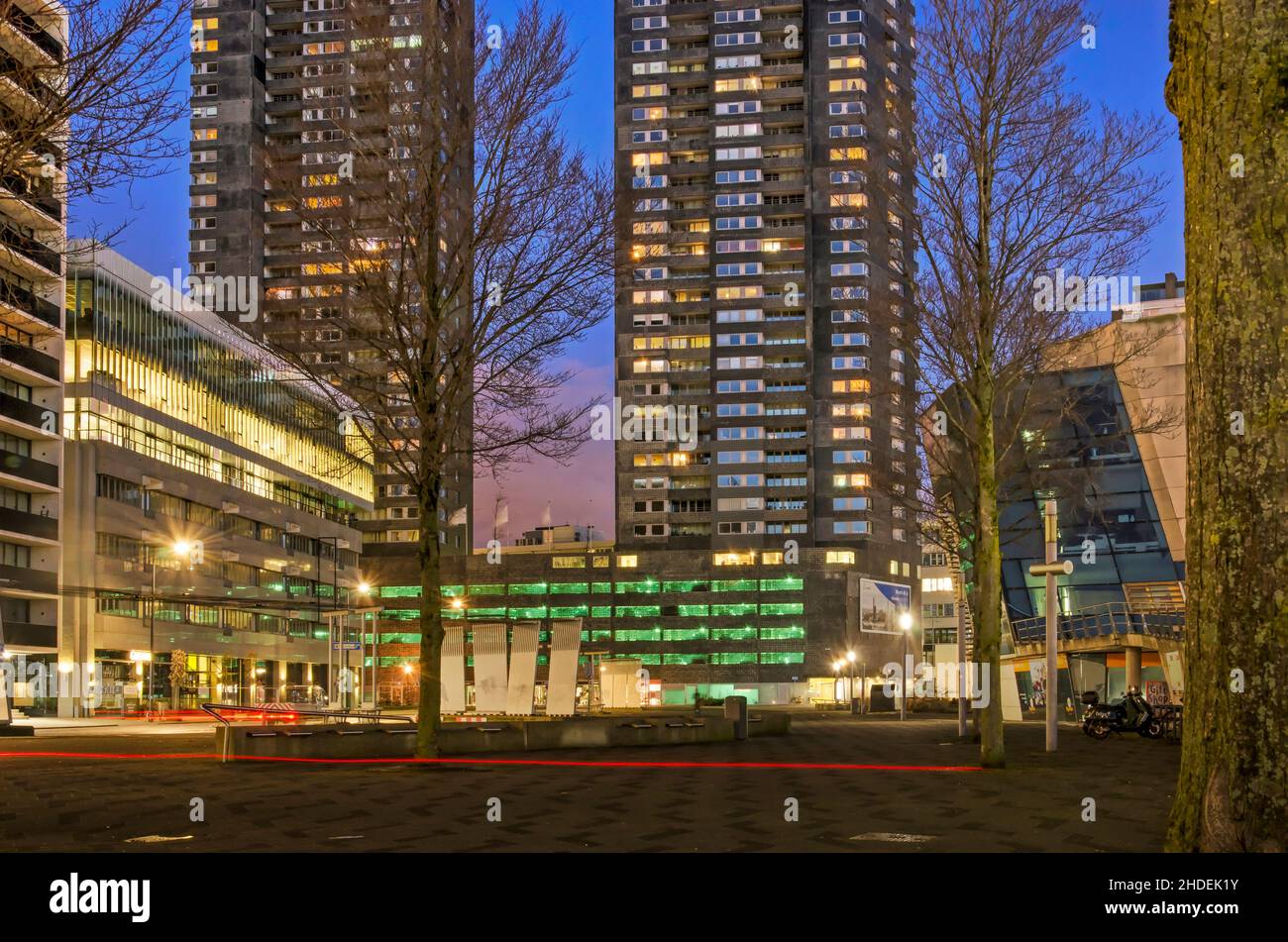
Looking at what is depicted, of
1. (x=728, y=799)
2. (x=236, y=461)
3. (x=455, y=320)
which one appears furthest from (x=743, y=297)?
(x=728, y=799)

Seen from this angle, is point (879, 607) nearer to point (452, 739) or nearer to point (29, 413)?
point (452, 739)

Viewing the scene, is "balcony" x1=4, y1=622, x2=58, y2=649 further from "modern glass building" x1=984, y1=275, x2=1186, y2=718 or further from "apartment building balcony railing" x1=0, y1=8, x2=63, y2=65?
"apartment building balcony railing" x1=0, y1=8, x2=63, y2=65

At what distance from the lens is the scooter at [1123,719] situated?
30609mm

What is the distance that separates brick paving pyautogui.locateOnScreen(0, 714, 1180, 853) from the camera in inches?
390

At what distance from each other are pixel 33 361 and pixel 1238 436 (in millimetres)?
70491

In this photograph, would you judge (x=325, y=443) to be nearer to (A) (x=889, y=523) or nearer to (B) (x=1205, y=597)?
(A) (x=889, y=523)

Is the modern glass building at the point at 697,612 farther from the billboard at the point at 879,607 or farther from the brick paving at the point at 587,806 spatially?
the brick paving at the point at 587,806

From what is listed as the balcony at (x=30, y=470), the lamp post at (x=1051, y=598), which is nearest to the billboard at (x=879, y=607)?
the lamp post at (x=1051, y=598)

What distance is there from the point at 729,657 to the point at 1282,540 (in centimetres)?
13081

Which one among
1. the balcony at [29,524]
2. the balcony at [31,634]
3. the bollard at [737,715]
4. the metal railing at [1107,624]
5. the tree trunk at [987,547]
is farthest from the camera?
the balcony at [29,524]

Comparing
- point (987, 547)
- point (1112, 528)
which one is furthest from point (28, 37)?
point (1112, 528)

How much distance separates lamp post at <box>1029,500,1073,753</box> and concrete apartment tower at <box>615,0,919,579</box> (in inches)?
4339

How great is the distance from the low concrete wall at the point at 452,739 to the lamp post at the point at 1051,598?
8.50m

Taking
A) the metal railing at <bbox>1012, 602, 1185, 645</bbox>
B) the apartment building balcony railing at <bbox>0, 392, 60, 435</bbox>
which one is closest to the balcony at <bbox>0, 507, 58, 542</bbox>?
the apartment building balcony railing at <bbox>0, 392, 60, 435</bbox>
